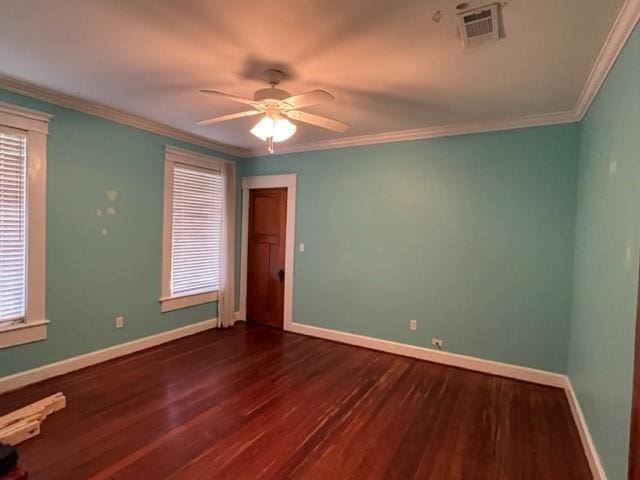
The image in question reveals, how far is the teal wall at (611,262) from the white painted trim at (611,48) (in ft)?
0.20

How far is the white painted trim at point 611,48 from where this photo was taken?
168cm

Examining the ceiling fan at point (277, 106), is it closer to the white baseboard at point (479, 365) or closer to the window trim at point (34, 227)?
the window trim at point (34, 227)

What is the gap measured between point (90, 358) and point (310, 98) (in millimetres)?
3327

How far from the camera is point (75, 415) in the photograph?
255cm

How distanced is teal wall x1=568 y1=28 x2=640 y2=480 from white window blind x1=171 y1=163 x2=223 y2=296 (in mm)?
4159

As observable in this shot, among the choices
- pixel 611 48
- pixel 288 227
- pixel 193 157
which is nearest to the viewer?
pixel 611 48

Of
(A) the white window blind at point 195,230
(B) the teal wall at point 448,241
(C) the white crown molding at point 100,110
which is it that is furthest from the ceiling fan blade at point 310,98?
(A) the white window blind at point 195,230

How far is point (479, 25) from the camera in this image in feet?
6.17

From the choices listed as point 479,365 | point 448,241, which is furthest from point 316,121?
point 479,365

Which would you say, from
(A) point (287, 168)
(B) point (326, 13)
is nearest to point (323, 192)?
(A) point (287, 168)

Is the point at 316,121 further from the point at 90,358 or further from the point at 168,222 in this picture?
the point at 90,358

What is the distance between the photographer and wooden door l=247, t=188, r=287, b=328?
4.96 meters

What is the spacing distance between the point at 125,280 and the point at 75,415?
60.2 inches

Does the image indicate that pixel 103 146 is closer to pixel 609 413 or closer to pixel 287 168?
pixel 287 168
